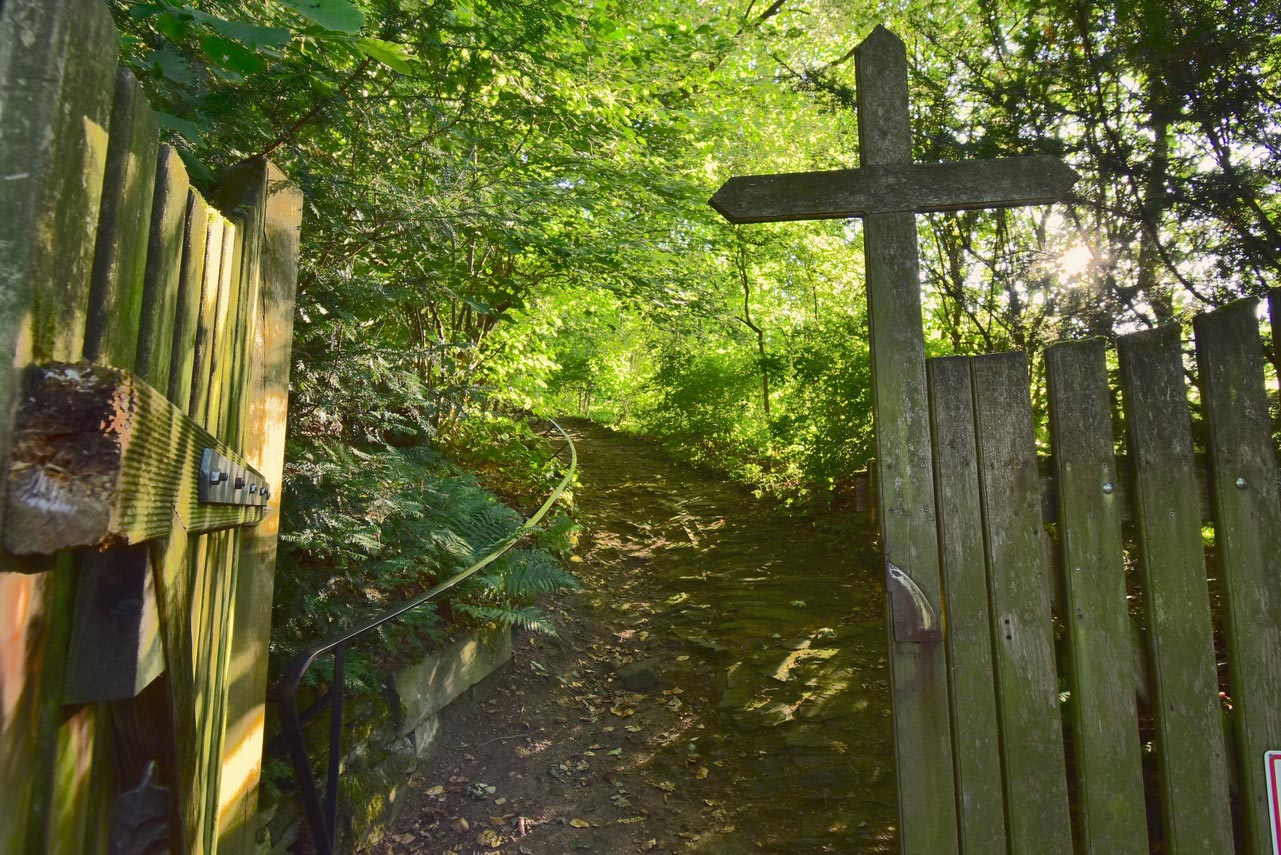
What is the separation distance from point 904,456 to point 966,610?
0.52m

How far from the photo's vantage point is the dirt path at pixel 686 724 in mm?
3609

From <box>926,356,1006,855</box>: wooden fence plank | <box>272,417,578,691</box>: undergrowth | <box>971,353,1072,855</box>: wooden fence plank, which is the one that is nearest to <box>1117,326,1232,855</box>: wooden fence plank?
<box>971,353,1072,855</box>: wooden fence plank

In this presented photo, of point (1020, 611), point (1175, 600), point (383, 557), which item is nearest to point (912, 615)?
point (1020, 611)

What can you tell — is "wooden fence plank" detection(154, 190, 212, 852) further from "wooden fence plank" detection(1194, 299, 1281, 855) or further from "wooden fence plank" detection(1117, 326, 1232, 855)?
"wooden fence plank" detection(1194, 299, 1281, 855)

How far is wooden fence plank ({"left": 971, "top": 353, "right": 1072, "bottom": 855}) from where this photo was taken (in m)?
2.23

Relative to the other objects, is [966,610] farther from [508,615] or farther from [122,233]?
[508,615]

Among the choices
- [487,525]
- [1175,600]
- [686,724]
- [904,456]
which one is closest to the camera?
[1175,600]

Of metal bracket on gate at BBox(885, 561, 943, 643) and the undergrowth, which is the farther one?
the undergrowth

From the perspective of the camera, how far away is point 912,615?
2.32 meters

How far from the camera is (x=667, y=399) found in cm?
1309

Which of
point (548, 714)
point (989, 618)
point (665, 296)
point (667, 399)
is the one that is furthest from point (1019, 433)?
point (667, 399)

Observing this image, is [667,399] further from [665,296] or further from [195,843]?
[195,843]

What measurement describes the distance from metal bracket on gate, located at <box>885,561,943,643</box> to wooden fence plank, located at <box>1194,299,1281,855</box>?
A: 88 centimetres

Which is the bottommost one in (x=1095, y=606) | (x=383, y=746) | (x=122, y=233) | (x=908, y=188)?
(x=383, y=746)
